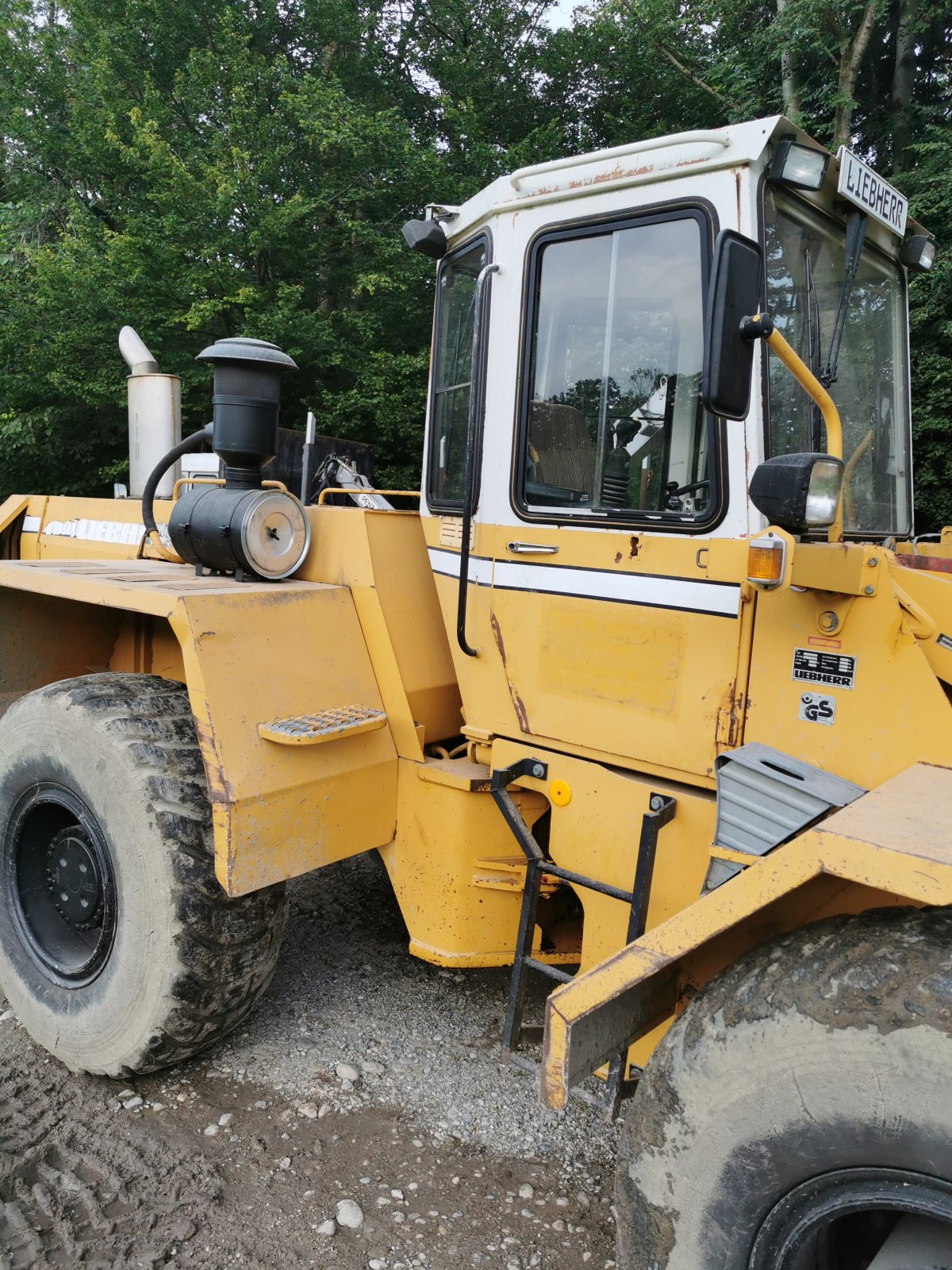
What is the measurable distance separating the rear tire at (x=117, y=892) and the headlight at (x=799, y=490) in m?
1.89

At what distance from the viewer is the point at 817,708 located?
2.05 meters

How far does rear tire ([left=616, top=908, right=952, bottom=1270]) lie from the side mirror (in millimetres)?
1048

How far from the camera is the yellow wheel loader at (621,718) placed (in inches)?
63.3

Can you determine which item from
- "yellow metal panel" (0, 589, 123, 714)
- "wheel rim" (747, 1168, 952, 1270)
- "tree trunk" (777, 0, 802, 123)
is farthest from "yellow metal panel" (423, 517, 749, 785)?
"tree trunk" (777, 0, 802, 123)

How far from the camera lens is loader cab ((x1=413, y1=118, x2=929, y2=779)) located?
2162mm

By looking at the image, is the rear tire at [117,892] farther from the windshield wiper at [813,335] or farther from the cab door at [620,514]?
the windshield wiper at [813,335]

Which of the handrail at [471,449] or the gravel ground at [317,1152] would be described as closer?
the gravel ground at [317,1152]

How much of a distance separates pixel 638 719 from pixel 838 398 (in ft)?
3.69

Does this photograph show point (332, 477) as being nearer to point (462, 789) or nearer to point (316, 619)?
point (316, 619)

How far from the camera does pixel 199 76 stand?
36.4 feet

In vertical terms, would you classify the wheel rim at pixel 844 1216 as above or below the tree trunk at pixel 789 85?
below

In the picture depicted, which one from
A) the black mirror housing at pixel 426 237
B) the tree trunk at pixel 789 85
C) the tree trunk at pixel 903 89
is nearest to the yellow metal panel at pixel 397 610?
the black mirror housing at pixel 426 237

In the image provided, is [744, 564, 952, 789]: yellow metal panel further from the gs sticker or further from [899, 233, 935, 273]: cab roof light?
[899, 233, 935, 273]: cab roof light

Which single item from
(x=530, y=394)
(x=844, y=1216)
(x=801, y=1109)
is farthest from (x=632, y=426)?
(x=844, y=1216)
